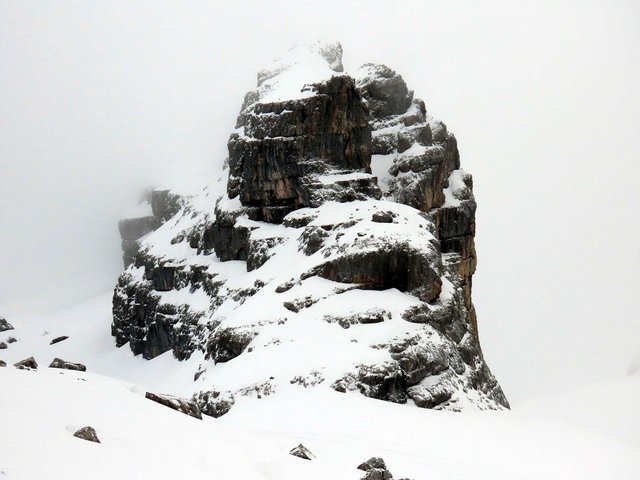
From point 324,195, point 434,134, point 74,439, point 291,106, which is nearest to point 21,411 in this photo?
point 74,439

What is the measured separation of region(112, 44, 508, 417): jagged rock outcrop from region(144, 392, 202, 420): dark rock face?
17.2 metres

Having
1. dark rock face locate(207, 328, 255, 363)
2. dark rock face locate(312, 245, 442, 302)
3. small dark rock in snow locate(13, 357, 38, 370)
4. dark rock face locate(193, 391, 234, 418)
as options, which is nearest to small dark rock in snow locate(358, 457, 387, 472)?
small dark rock in snow locate(13, 357, 38, 370)

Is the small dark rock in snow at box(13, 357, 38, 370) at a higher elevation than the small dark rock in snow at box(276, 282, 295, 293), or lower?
higher

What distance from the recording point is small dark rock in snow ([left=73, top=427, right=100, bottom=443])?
501 inches

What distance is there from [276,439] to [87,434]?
947 cm

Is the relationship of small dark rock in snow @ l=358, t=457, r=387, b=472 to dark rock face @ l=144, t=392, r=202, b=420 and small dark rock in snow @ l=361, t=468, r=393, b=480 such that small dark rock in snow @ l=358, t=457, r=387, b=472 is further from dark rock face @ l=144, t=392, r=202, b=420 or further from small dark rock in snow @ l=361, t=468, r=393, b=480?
dark rock face @ l=144, t=392, r=202, b=420

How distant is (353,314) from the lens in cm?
4203

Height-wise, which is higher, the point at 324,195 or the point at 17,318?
the point at 324,195

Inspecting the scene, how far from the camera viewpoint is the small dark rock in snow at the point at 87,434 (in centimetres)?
1273

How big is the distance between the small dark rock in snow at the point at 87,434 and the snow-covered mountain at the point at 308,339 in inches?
4.4

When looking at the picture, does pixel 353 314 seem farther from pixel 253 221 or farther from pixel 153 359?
pixel 153 359

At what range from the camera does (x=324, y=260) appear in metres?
48.3

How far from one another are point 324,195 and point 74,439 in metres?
49.6

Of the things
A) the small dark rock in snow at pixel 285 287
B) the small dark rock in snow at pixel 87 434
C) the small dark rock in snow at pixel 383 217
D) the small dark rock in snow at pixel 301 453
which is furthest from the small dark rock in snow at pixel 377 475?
the small dark rock in snow at pixel 383 217
